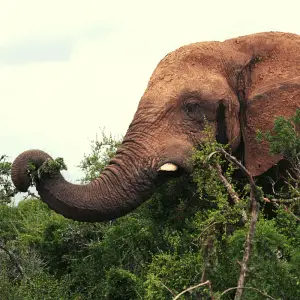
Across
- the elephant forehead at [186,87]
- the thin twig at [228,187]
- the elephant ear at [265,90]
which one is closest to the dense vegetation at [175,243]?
the thin twig at [228,187]

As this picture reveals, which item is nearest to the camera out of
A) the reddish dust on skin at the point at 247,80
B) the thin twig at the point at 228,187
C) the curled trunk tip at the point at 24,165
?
the thin twig at the point at 228,187

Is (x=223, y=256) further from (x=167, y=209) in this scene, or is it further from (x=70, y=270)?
(x=70, y=270)

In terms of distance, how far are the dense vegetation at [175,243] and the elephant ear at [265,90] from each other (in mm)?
260

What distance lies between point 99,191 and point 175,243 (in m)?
1.10

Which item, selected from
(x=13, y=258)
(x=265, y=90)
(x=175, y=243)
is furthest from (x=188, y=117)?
(x=13, y=258)

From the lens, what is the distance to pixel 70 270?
30.2 ft

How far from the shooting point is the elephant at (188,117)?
8.02 m

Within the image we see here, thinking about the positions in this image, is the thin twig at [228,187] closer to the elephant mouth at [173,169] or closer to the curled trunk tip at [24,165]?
the elephant mouth at [173,169]

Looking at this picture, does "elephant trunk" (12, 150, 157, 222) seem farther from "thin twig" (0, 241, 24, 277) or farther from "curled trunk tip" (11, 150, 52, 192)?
"thin twig" (0, 241, 24, 277)

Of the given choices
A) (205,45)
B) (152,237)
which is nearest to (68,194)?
(152,237)

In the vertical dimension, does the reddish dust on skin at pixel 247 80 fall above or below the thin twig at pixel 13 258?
above

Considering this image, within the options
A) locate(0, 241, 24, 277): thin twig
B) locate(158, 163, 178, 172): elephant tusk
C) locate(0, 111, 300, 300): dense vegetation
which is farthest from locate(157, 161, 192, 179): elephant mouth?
locate(0, 241, 24, 277): thin twig

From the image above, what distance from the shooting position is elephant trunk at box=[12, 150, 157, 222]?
26.2 feet

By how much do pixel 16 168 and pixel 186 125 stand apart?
152 cm
